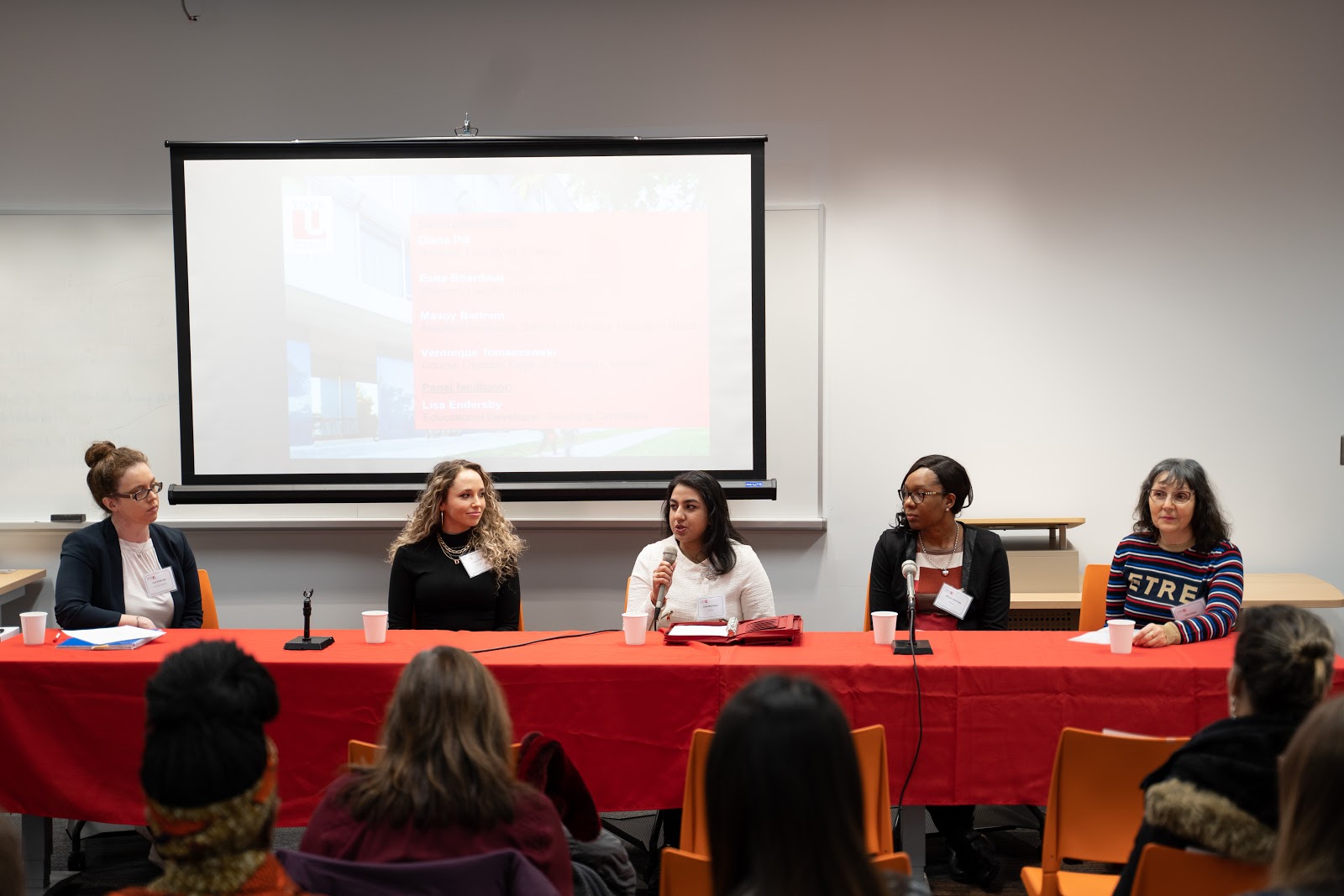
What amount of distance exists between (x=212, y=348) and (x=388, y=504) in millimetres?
1023

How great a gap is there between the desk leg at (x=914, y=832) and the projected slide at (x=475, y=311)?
1.93m

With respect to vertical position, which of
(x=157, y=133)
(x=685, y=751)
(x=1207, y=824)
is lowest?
(x=685, y=751)

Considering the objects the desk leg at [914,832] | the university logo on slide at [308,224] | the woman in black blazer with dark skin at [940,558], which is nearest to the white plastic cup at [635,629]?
the desk leg at [914,832]

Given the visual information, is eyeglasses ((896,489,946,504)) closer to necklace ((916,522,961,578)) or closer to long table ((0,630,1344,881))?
necklace ((916,522,961,578))

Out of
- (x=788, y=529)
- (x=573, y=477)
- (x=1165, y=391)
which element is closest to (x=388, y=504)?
(x=573, y=477)

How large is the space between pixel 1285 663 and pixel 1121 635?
106 cm

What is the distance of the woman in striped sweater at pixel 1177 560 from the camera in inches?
120

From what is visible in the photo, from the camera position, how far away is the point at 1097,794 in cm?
218

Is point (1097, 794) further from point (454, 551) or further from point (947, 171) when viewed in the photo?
point (947, 171)

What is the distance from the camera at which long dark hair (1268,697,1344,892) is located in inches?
45.9

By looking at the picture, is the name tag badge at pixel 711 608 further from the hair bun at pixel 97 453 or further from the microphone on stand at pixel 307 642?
the hair bun at pixel 97 453

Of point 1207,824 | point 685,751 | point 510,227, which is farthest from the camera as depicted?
point 510,227

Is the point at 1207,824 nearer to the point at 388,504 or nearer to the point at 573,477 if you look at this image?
the point at 573,477

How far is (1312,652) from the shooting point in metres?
1.67
